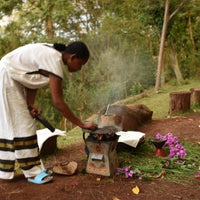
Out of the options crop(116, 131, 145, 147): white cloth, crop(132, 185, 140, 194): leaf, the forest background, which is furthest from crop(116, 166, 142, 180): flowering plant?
the forest background

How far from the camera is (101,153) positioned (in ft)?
10.2

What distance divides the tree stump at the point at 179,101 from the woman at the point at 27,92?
4.26 meters

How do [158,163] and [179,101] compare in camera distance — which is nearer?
[158,163]

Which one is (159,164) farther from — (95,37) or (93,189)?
(95,37)

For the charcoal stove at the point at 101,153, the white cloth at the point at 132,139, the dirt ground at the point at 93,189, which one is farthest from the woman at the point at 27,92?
the white cloth at the point at 132,139

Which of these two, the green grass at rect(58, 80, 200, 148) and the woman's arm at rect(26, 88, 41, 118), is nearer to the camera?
the woman's arm at rect(26, 88, 41, 118)

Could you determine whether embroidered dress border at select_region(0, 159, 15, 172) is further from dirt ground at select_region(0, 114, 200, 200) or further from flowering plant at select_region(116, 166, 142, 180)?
flowering plant at select_region(116, 166, 142, 180)

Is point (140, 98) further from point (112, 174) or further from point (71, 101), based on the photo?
point (112, 174)

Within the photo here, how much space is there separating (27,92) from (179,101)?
4.61 m

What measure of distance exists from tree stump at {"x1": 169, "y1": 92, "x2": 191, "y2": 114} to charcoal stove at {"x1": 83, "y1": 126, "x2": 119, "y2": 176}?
3.83 metres

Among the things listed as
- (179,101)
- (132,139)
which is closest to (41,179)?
(132,139)

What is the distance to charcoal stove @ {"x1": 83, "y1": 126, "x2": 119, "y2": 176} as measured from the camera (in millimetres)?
3029

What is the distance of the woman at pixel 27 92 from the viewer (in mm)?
2574

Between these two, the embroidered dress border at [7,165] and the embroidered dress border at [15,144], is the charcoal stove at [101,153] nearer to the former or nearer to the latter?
the embroidered dress border at [15,144]
